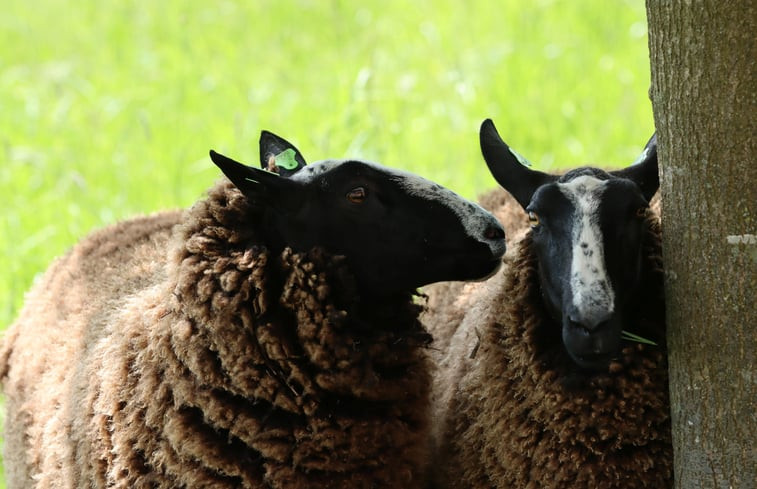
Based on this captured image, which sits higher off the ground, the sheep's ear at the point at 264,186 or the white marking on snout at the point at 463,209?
the sheep's ear at the point at 264,186

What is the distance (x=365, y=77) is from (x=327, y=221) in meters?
2.23

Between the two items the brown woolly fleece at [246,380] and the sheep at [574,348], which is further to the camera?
the brown woolly fleece at [246,380]

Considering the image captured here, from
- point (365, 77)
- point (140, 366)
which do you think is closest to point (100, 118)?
point (365, 77)

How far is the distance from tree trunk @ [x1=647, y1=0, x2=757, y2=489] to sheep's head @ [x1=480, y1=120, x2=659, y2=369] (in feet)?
0.69

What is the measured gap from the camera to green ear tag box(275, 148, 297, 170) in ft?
11.3

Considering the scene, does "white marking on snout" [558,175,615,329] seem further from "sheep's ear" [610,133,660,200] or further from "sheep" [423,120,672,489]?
"sheep's ear" [610,133,660,200]

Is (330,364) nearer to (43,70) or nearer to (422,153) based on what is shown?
(422,153)

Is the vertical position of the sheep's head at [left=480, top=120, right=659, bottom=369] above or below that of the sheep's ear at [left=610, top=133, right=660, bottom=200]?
below

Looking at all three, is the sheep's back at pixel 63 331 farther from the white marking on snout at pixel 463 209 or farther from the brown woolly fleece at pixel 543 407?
the brown woolly fleece at pixel 543 407

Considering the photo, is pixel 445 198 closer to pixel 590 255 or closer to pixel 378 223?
pixel 378 223

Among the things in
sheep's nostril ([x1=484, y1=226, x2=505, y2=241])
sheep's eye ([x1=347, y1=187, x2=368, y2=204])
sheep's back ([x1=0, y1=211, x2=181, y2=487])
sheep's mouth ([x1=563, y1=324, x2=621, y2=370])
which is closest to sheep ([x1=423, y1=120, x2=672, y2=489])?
sheep's mouth ([x1=563, y1=324, x2=621, y2=370])

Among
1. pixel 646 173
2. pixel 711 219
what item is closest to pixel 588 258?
pixel 711 219

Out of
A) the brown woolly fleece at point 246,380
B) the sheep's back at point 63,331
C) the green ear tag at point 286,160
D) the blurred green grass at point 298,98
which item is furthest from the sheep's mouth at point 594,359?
the blurred green grass at point 298,98

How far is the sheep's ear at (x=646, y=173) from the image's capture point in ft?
11.0
